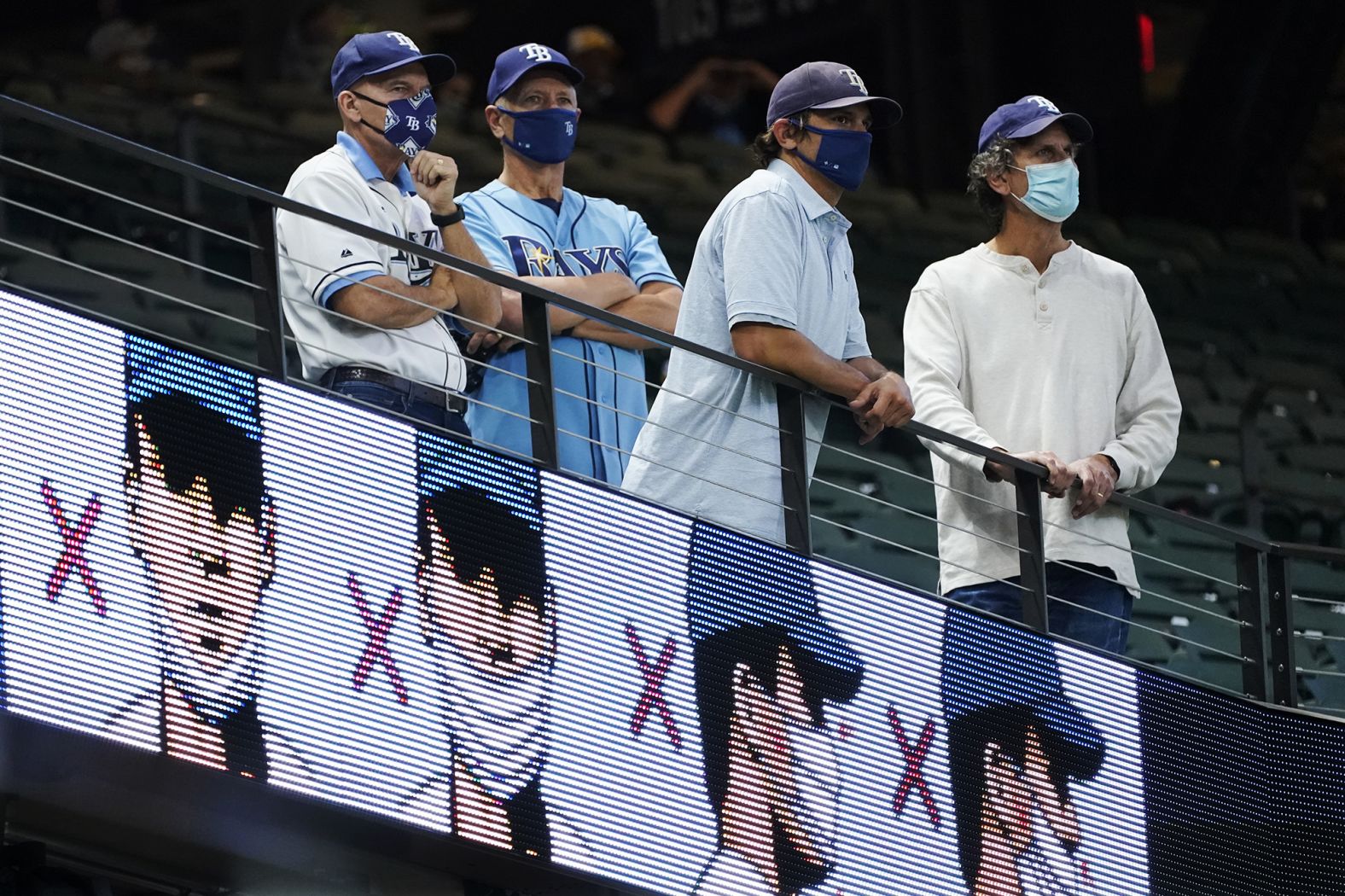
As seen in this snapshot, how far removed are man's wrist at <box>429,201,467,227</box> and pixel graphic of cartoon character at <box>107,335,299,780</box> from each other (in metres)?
0.94

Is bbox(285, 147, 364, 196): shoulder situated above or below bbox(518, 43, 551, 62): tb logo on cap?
below

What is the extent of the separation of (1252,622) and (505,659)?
2.38m

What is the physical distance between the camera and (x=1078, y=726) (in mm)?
5336

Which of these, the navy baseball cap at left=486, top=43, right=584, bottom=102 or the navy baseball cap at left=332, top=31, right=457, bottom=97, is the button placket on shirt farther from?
the navy baseball cap at left=332, top=31, right=457, bottom=97

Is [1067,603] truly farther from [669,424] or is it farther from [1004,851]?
[669,424]

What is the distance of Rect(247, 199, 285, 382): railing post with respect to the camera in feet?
13.8

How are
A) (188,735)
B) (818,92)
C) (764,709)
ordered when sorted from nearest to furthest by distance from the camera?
(188,735)
(764,709)
(818,92)

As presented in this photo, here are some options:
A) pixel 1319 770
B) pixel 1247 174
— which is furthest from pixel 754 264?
pixel 1247 174

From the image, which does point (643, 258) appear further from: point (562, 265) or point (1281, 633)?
point (1281, 633)

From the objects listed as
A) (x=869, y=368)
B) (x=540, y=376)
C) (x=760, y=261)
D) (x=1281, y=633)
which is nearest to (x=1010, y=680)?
(x=869, y=368)

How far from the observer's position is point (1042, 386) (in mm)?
5383

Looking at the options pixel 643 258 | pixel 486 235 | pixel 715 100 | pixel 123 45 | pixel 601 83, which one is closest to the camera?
pixel 486 235

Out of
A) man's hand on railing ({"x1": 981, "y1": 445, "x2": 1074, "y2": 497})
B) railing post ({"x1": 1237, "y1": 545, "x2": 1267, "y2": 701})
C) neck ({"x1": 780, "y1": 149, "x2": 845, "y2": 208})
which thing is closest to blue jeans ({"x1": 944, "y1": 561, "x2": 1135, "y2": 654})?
man's hand on railing ({"x1": 981, "y1": 445, "x2": 1074, "y2": 497})

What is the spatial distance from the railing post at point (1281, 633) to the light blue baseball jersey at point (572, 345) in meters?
1.82
